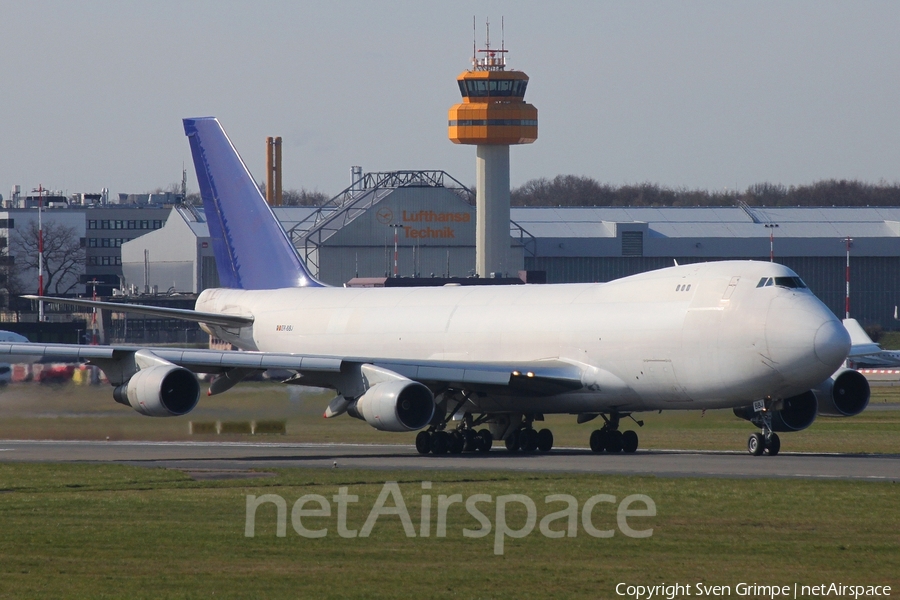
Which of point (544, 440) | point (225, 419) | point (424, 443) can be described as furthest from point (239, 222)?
point (544, 440)

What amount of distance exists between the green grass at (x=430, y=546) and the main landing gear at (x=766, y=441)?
20.6ft

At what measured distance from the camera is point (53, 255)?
137m

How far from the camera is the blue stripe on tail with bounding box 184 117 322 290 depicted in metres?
40.7

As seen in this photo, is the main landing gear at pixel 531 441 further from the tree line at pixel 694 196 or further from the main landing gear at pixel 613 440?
the tree line at pixel 694 196

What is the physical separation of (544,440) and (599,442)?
1507 millimetres

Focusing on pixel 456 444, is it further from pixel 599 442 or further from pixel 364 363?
pixel 599 442

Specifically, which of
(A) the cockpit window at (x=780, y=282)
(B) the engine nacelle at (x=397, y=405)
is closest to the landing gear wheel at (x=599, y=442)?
(B) the engine nacelle at (x=397, y=405)

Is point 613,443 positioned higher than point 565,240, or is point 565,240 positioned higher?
point 565,240

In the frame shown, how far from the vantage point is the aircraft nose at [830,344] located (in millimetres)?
26719

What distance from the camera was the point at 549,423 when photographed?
3506 centimetres

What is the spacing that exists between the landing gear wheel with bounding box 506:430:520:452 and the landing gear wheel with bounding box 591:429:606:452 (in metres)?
1.90

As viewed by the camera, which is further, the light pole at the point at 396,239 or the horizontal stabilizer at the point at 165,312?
the light pole at the point at 396,239

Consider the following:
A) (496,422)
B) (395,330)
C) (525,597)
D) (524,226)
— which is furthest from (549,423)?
(524,226)

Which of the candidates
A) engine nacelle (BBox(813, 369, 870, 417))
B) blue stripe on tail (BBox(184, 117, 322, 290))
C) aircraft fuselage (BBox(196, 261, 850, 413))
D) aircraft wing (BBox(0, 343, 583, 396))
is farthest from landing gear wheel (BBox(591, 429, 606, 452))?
blue stripe on tail (BBox(184, 117, 322, 290))
